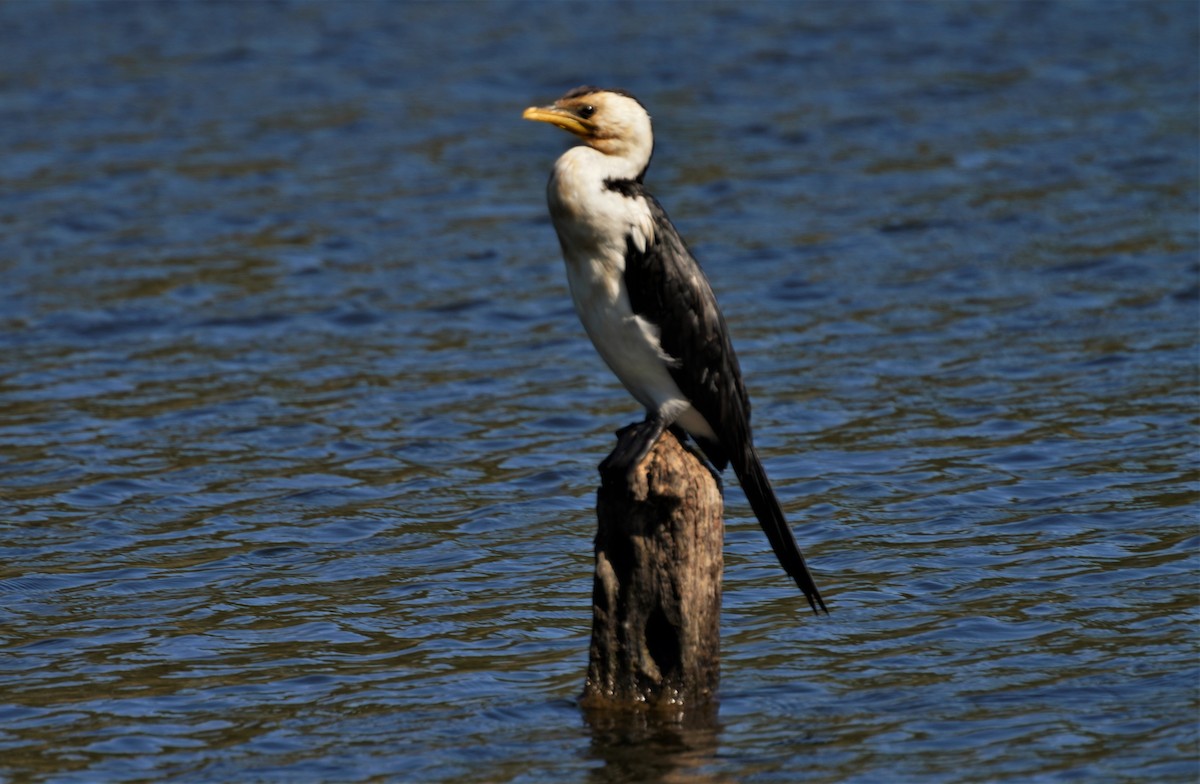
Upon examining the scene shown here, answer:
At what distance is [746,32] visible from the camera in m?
21.6

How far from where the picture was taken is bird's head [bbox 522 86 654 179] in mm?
6891

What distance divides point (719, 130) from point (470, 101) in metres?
3.01

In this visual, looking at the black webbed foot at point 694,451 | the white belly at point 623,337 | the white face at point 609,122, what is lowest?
Result: the black webbed foot at point 694,451

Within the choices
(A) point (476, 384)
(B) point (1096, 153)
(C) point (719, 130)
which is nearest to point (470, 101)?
(C) point (719, 130)

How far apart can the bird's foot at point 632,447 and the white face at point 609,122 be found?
1.00m

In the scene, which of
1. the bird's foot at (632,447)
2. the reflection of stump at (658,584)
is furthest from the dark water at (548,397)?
the bird's foot at (632,447)

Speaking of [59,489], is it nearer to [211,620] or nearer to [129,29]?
[211,620]

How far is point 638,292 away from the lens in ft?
22.6

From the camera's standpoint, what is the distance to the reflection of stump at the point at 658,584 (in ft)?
22.1

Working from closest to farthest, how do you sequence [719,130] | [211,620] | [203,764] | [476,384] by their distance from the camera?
[203,764] < [211,620] < [476,384] < [719,130]

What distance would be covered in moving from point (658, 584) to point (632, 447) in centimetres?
53

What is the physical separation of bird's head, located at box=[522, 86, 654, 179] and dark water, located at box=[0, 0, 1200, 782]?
2183 millimetres

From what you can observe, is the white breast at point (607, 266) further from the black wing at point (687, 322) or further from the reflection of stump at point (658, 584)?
the reflection of stump at point (658, 584)

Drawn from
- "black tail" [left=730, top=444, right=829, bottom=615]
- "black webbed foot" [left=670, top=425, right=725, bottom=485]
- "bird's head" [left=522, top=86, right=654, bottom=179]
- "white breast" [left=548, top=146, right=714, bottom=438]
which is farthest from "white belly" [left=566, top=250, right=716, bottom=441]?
"bird's head" [left=522, top=86, right=654, bottom=179]
